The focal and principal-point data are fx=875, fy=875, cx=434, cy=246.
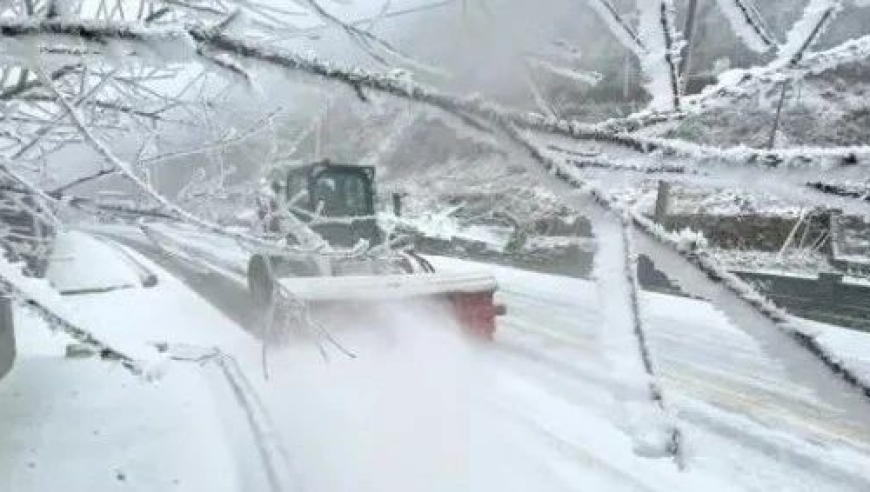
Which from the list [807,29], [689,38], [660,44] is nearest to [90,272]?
[689,38]

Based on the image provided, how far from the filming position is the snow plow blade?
981 cm

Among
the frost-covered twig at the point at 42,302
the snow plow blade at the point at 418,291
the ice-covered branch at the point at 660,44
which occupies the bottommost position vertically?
the snow plow blade at the point at 418,291

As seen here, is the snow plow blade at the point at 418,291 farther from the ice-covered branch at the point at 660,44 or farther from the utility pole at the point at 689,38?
the ice-covered branch at the point at 660,44

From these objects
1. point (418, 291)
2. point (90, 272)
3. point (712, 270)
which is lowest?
point (90, 272)

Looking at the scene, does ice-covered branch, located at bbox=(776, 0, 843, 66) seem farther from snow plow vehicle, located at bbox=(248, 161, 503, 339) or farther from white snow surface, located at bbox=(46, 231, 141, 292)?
white snow surface, located at bbox=(46, 231, 141, 292)

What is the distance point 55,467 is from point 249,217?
444cm

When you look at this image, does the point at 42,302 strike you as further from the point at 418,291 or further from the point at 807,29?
the point at 418,291

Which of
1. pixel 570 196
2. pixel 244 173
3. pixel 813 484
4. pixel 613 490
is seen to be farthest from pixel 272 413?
pixel 570 196

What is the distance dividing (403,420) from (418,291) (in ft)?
8.92

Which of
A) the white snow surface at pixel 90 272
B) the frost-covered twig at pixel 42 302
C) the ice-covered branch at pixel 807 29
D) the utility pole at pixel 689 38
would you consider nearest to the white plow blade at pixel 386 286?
the frost-covered twig at pixel 42 302

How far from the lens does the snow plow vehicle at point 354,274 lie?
9.93 metres

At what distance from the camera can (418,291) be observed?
1031 centimetres

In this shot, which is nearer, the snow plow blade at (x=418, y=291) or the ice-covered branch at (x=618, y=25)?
the ice-covered branch at (x=618, y=25)

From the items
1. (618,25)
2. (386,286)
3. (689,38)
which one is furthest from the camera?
(386,286)
